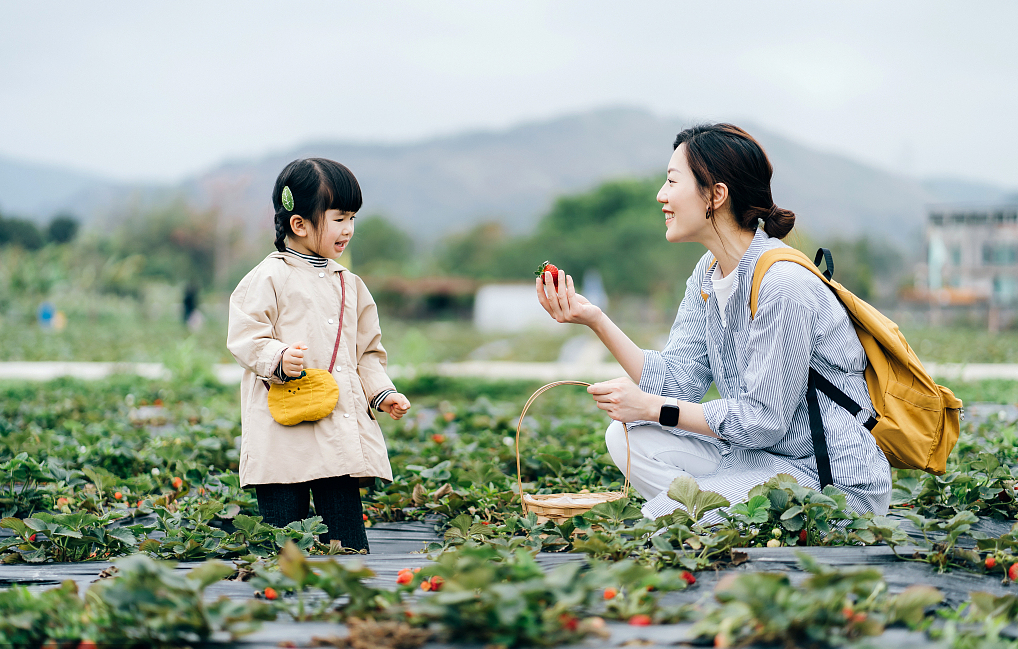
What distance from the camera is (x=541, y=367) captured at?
10.1 m

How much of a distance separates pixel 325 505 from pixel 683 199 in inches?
52.4

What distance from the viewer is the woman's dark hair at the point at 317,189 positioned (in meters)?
2.23

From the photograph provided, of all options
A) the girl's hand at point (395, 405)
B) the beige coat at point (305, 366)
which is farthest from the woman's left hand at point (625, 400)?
the beige coat at point (305, 366)

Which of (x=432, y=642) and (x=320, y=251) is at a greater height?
(x=320, y=251)

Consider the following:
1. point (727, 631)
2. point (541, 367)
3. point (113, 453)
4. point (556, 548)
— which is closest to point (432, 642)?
point (727, 631)

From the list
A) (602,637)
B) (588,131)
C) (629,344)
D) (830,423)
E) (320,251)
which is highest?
(588,131)

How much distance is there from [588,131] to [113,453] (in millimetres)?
175346

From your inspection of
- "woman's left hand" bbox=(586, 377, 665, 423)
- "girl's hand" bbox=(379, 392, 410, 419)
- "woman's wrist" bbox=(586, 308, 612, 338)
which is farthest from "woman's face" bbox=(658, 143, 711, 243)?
"girl's hand" bbox=(379, 392, 410, 419)

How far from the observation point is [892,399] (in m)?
2.00

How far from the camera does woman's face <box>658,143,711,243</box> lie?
7.04 ft

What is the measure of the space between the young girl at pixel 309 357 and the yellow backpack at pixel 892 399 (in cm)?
112

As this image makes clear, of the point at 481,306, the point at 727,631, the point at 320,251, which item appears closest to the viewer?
the point at 727,631

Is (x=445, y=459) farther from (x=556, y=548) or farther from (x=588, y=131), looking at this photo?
(x=588, y=131)

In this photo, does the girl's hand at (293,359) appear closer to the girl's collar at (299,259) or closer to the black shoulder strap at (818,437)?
the girl's collar at (299,259)
